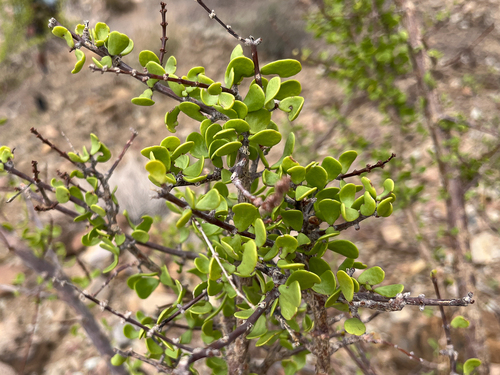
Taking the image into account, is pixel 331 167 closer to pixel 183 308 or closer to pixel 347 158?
pixel 347 158

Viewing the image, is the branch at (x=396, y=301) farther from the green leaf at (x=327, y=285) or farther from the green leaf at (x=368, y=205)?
the green leaf at (x=368, y=205)

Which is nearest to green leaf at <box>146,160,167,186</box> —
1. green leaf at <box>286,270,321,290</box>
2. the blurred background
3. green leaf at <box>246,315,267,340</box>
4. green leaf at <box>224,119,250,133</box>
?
green leaf at <box>224,119,250,133</box>

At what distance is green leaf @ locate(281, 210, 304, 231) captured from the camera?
58cm

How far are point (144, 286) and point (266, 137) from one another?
0.50 metres

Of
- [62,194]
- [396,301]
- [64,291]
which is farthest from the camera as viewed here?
[64,291]

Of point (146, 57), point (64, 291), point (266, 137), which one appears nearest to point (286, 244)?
point (266, 137)

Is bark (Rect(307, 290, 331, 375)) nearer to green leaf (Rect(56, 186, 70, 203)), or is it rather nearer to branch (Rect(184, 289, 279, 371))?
branch (Rect(184, 289, 279, 371))

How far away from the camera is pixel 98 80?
707 centimetres

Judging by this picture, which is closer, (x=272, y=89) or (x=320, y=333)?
(x=272, y=89)

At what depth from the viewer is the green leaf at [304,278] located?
20.5 inches

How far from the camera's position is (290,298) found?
0.53m

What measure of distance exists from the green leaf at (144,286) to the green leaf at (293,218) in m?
0.41

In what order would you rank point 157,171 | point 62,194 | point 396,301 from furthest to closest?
point 62,194
point 396,301
point 157,171

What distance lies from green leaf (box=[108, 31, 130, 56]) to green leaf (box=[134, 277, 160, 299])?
0.49m
